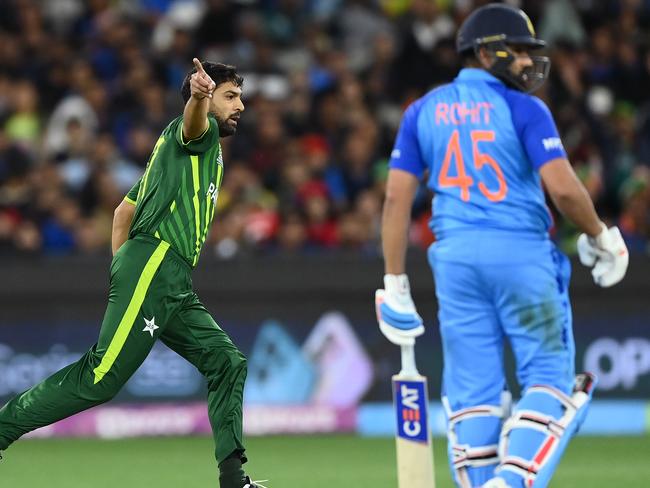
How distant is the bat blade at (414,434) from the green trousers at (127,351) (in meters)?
0.95

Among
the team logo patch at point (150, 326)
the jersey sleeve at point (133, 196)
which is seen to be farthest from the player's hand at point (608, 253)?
the jersey sleeve at point (133, 196)

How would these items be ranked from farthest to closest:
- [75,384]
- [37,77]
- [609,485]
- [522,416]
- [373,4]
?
[373,4]
[37,77]
[609,485]
[75,384]
[522,416]

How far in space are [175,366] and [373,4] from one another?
17.7 ft

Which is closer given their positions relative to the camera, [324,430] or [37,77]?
[324,430]

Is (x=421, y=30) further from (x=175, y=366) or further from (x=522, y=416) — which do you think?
(x=522, y=416)

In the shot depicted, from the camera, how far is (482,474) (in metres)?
5.66

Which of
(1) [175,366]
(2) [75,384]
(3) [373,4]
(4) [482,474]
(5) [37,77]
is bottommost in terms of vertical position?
(4) [482,474]

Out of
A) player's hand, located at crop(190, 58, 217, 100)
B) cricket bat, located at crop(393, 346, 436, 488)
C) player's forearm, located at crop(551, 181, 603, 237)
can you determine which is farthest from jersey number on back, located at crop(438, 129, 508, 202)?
player's hand, located at crop(190, 58, 217, 100)

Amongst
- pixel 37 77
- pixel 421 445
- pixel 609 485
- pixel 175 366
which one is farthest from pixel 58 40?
pixel 421 445

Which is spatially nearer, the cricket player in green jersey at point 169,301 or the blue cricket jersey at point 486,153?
the blue cricket jersey at point 486,153

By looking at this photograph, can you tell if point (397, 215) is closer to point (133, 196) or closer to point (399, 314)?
point (399, 314)

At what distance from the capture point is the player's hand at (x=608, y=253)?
19.0 ft

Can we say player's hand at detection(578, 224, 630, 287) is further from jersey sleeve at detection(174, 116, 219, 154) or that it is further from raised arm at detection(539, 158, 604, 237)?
jersey sleeve at detection(174, 116, 219, 154)

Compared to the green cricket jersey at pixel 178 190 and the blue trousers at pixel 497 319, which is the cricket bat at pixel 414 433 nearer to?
the blue trousers at pixel 497 319
